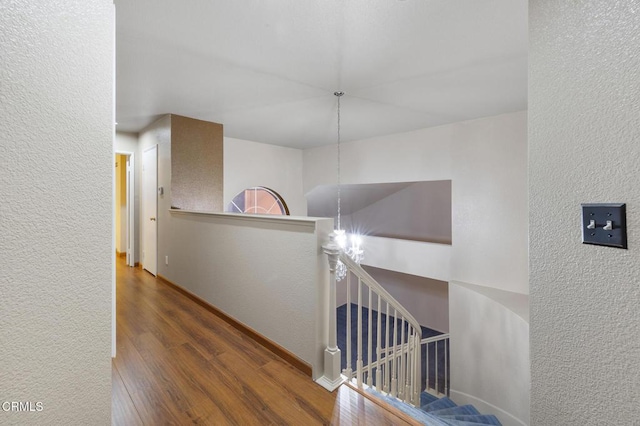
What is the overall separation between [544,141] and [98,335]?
1503 mm

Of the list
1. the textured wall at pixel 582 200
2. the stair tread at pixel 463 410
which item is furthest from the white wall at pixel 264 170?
the textured wall at pixel 582 200

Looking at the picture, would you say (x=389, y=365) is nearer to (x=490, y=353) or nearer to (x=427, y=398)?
(x=490, y=353)

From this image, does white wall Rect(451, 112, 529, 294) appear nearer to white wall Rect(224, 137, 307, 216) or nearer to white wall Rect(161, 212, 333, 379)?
white wall Rect(161, 212, 333, 379)

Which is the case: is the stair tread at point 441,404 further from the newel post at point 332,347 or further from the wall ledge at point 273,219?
the wall ledge at point 273,219

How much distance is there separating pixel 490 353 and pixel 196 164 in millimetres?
4630

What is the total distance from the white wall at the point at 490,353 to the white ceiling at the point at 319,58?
8.15 feet

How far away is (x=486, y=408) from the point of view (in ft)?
11.9

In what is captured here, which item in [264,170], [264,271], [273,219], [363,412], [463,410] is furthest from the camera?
[264,170]

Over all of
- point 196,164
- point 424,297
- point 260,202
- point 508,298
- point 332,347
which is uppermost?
point 196,164

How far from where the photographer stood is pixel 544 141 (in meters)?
0.94

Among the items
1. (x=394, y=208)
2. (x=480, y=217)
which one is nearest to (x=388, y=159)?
(x=480, y=217)

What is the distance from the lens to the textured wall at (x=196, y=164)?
377 cm

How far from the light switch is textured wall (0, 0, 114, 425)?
1.40m

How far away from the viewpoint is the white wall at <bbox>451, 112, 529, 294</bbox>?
3691 mm
